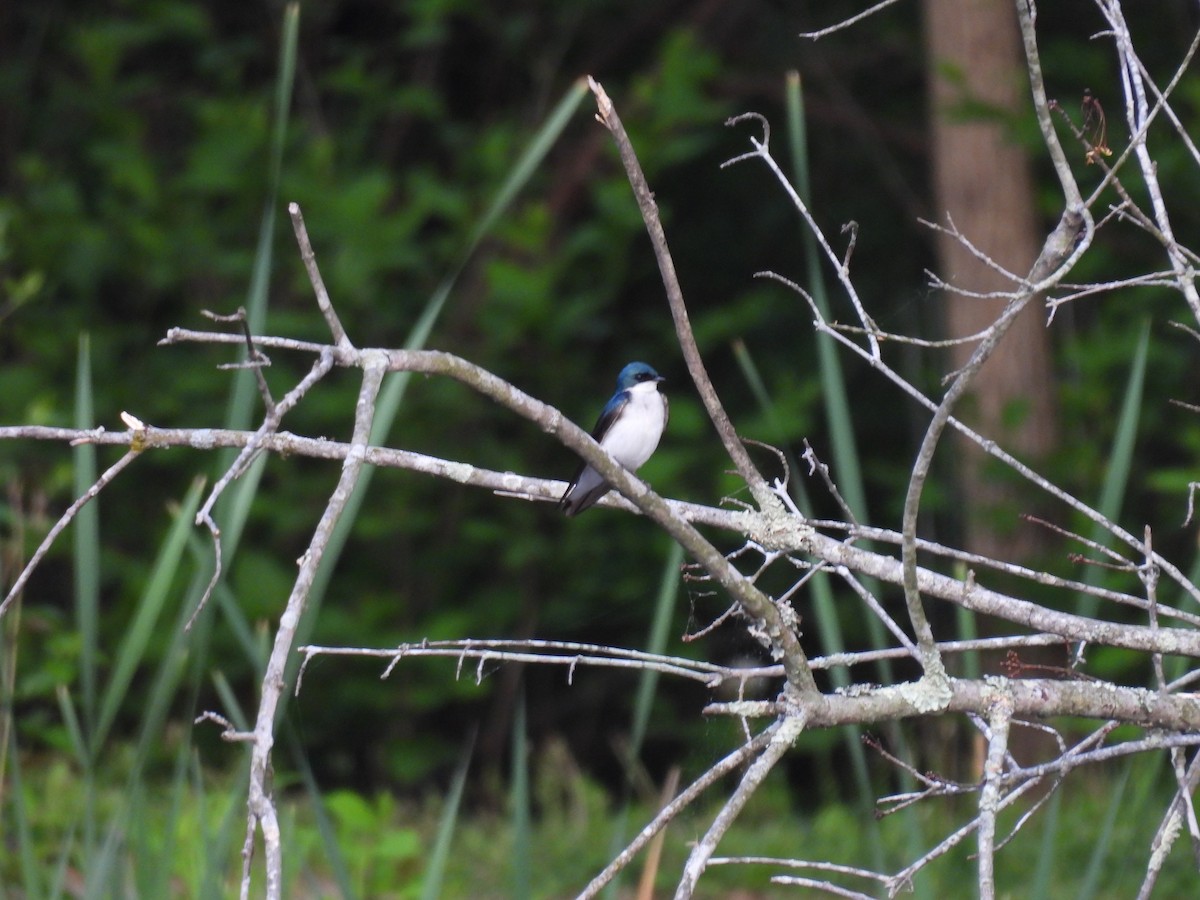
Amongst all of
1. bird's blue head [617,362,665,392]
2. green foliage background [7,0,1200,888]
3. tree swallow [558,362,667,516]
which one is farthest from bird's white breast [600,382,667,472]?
green foliage background [7,0,1200,888]

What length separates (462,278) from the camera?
22.0 ft

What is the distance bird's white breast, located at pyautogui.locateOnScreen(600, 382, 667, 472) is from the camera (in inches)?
126

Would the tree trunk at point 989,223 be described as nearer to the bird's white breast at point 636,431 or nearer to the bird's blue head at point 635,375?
the bird's blue head at point 635,375

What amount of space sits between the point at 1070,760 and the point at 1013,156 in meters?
4.95

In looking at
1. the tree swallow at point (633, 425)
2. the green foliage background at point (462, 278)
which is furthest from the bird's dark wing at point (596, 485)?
the green foliage background at point (462, 278)

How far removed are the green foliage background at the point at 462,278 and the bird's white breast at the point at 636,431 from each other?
2151mm

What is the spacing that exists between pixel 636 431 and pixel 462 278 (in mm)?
3676

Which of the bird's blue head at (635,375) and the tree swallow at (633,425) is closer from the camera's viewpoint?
the tree swallow at (633,425)

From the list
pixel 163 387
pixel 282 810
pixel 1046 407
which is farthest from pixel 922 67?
pixel 282 810

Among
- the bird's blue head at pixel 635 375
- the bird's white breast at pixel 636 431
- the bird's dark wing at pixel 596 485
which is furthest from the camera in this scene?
the bird's blue head at pixel 635 375

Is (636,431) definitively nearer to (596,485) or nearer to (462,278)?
(596,485)

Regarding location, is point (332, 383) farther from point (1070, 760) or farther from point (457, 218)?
point (1070, 760)

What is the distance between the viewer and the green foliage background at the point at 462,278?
5.96m

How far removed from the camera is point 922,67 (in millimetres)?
6961
